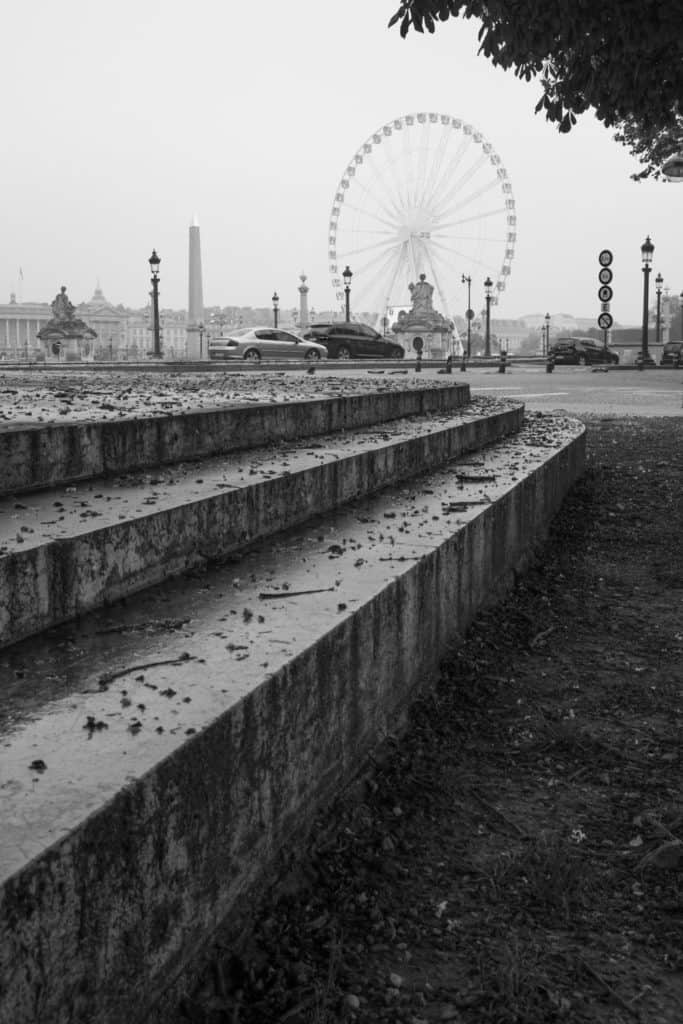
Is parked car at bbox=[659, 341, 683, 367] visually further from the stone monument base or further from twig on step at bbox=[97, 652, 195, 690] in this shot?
twig on step at bbox=[97, 652, 195, 690]

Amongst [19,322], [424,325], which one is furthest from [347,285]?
[19,322]

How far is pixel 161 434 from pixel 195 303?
4313 centimetres

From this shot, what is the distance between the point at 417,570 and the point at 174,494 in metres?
0.78

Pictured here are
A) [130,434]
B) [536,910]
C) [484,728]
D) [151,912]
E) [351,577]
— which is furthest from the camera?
[130,434]

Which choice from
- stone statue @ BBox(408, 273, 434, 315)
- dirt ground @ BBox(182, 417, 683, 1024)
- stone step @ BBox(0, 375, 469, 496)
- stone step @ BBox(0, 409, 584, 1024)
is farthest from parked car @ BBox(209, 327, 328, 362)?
stone step @ BBox(0, 409, 584, 1024)

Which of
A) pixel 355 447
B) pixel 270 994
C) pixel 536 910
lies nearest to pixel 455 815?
pixel 536 910

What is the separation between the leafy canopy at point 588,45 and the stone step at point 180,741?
3928 mm

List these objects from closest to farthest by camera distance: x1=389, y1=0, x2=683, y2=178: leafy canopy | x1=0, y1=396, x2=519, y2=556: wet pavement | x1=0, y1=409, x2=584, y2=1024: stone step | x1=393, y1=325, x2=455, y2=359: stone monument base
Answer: x1=0, y1=409, x2=584, y2=1024: stone step, x1=0, y1=396, x2=519, y2=556: wet pavement, x1=389, y1=0, x2=683, y2=178: leafy canopy, x1=393, y1=325, x2=455, y2=359: stone monument base

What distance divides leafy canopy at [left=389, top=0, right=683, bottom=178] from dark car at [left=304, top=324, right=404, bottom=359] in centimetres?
3057

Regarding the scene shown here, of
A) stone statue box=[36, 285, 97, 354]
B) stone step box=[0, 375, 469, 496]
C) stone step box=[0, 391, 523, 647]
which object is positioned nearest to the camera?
stone step box=[0, 391, 523, 647]

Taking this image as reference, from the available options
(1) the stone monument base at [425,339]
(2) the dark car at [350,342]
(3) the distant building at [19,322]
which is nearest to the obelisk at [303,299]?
(1) the stone monument base at [425,339]

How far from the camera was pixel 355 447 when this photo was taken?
15.6ft

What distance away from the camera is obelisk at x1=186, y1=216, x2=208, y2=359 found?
4525cm

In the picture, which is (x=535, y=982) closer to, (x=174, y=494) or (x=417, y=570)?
(x=417, y=570)
